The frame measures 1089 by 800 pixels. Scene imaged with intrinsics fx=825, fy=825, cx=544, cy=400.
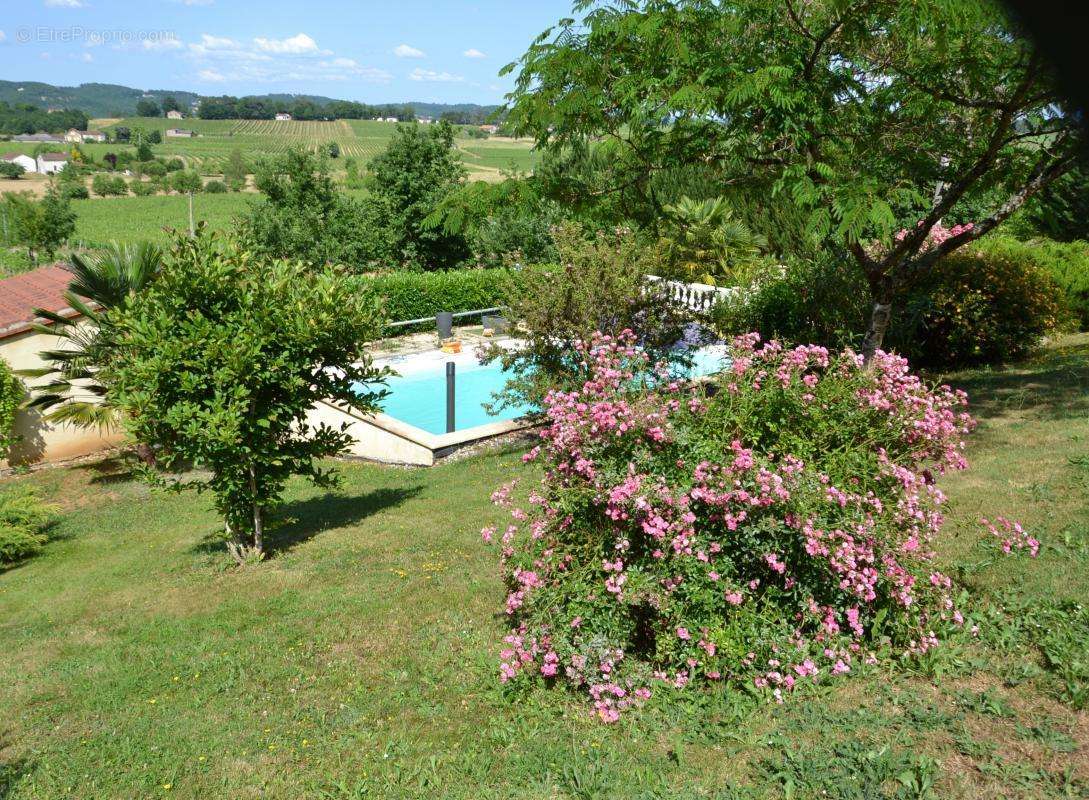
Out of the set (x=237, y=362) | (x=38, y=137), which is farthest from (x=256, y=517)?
(x=38, y=137)

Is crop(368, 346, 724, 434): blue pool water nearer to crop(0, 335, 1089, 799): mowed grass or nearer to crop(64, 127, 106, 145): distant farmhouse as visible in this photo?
crop(0, 335, 1089, 799): mowed grass

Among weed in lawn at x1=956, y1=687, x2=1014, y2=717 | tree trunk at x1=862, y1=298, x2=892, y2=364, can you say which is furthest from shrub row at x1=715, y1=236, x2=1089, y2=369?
weed in lawn at x1=956, y1=687, x2=1014, y2=717

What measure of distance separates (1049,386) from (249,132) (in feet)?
460

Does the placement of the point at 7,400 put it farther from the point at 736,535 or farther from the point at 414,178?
the point at 414,178

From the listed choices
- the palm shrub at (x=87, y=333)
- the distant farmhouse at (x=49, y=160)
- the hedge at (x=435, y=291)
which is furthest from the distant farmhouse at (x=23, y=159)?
the palm shrub at (x=87, y=333)

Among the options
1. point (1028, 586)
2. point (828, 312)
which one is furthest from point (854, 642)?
point (828, 312)

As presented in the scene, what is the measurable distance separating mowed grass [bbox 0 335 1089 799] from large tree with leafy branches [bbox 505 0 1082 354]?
9.63ft

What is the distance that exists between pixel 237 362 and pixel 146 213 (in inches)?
3004

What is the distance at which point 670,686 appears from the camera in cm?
498

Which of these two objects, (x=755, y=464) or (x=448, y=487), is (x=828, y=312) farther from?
(x=755, y=464)

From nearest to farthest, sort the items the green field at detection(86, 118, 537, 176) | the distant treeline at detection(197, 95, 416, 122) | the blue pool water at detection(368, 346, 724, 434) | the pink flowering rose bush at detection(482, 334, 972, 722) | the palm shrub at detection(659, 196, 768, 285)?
the pink flowering rose bush at detection(482, 334, 972, 722)
the blue pool water at detection(368, 346, 724, 434)
the palm shrub at detection(659, 196, 768, 285)
the green field at detection(86, 118, 537, 176)
the distant treeline at detection(197, 95, 416, 122)

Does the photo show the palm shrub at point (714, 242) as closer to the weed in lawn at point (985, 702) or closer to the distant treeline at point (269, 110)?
the weed in lawn at point (985, 702)

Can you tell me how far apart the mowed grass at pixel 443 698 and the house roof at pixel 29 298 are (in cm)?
714

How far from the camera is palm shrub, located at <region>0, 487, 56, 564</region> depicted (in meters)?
10.1
